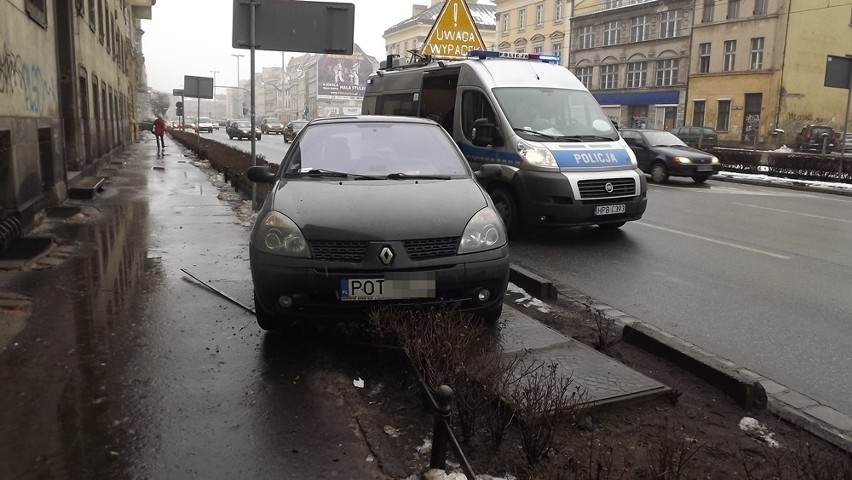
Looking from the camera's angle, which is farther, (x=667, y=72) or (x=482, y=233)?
(x=667, y=72)

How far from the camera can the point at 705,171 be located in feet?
58.3

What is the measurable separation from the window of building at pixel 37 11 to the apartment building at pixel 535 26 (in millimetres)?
54649

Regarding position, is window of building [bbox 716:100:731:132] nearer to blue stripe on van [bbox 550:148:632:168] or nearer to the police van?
the police van

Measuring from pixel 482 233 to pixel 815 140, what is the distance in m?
38.7

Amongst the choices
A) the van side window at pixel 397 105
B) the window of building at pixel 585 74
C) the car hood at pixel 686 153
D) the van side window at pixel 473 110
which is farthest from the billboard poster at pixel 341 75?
the van side window at pixel 473 110

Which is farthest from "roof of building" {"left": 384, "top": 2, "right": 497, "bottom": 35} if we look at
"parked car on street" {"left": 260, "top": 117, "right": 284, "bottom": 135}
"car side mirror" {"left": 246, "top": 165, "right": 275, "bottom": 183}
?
"car side mirror" {"left": 246, "top": 165, "right": 275, "bottom": 183}

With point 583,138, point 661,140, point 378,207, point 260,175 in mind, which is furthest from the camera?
point 661,140

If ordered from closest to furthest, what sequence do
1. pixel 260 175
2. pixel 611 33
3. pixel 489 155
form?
pixel 260 175, pixel 489 155, pixel 611 33

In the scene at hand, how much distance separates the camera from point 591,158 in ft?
28.2

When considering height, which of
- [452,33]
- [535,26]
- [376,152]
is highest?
[535,26]

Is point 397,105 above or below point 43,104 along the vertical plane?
above

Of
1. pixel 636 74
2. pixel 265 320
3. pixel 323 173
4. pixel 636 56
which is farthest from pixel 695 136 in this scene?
pixel 265 320

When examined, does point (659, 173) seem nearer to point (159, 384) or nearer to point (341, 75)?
point (159, 384)

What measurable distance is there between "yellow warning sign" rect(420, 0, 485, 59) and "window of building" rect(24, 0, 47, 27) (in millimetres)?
6991
